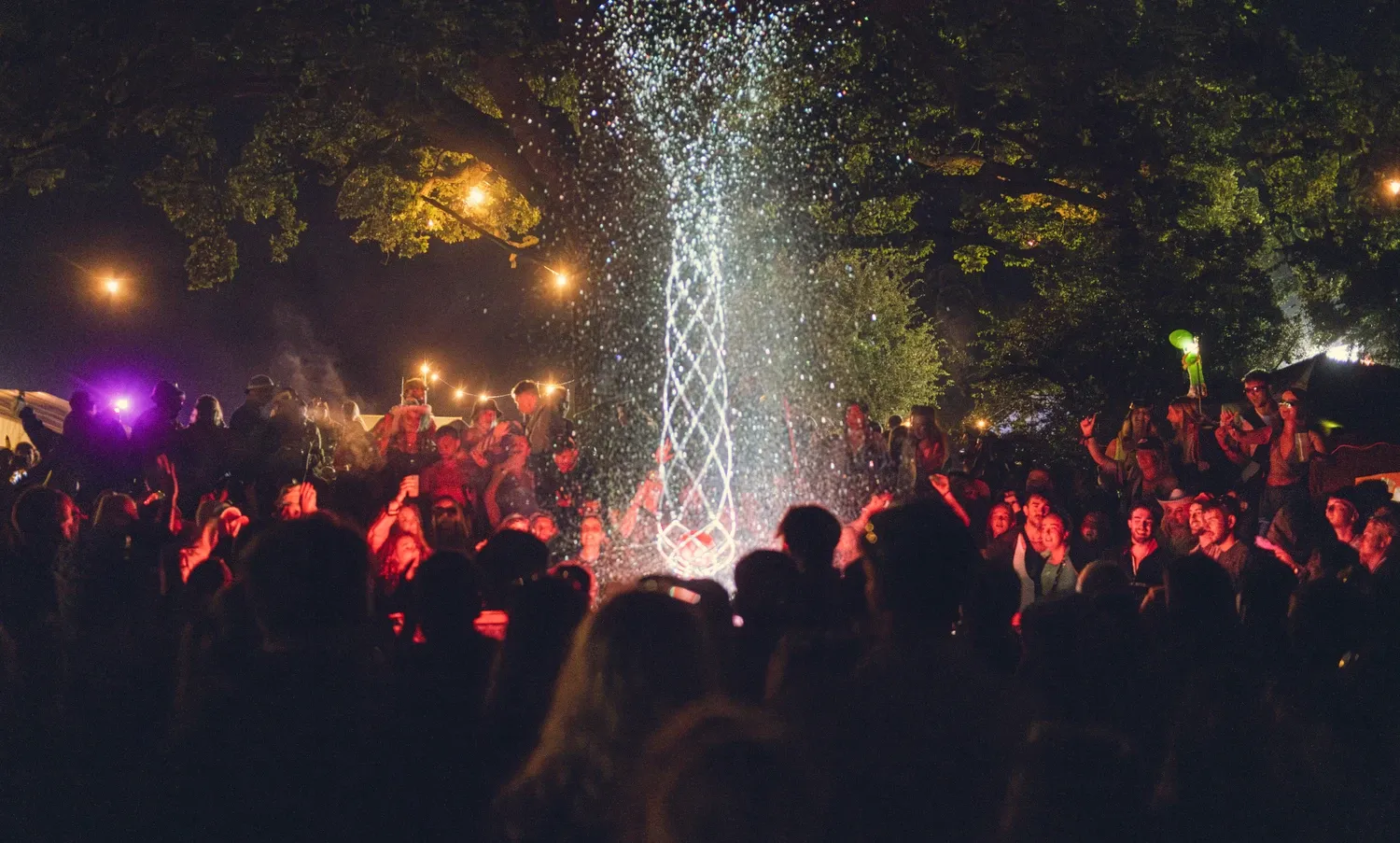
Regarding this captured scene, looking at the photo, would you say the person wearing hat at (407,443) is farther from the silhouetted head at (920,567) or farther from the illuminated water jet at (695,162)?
the silhouetted head at (920,567)

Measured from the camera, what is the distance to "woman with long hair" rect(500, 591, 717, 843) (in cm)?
246

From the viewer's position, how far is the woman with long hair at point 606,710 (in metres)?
2.46

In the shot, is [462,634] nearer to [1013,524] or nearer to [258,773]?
[258,773]

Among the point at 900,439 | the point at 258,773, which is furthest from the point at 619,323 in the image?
the point at 258,773

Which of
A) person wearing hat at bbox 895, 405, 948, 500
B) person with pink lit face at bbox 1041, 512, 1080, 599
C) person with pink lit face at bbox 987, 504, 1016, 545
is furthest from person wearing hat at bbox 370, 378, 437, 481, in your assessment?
person with pink lit face at bbox 1041, 512, 1080, 599

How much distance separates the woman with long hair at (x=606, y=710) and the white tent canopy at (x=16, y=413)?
71.0ft

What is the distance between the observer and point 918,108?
14305 mm

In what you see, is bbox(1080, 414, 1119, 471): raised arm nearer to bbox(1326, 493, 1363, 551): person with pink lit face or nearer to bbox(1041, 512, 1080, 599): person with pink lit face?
bbox(1326, 493, 1363, 551): person with pink lit face

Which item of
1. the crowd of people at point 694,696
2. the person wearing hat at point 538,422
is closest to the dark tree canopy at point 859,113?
the person wearing hat at point 538,422

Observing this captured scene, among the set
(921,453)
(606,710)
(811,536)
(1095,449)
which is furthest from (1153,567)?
(606,710)

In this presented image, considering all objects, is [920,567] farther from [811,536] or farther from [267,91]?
Answer: [267,91]

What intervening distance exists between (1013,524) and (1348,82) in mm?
10032

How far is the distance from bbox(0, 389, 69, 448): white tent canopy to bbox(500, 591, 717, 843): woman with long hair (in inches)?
851

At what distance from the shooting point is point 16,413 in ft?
68.4
